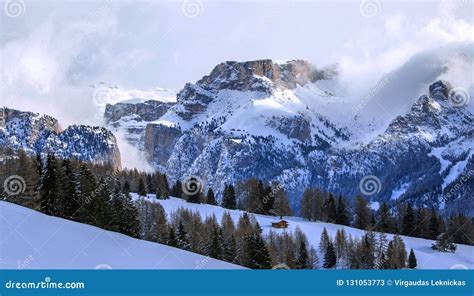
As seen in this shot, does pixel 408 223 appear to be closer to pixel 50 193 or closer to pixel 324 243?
pixel 324 243

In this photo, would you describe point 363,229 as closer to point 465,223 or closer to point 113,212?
point 465,223

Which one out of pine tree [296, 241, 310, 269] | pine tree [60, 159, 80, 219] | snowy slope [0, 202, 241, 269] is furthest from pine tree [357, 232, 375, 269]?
snowy slope [0, 202, 241, 269]

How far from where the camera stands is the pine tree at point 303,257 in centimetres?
11268

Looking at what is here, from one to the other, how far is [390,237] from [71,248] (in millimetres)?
99935

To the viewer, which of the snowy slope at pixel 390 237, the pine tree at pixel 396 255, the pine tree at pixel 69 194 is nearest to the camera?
the pine tree at pixel 69 194

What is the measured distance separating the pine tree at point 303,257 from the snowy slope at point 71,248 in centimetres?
5211

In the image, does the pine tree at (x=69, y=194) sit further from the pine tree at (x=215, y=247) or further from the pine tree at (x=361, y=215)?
the pine tree at (x=361, y=215)

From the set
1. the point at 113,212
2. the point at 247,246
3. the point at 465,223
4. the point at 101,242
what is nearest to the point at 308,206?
the point at 465,223

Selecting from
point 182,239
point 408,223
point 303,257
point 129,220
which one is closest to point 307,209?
point 408,223

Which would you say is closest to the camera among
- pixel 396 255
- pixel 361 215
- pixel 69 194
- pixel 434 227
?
pixel 69 194

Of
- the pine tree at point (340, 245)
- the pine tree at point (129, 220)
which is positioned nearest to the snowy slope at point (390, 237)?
the pine tree at point (340, 245)

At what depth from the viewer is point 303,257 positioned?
115 metres
